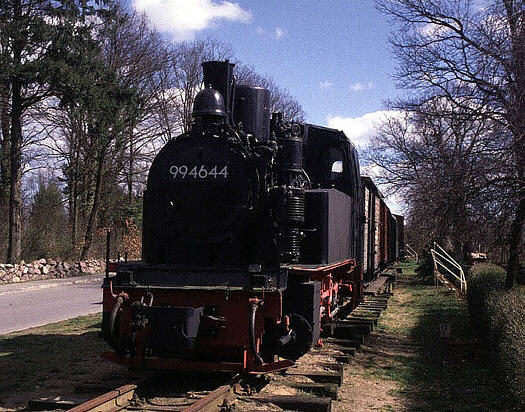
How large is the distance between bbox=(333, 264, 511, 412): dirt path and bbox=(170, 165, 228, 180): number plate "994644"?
2.87m

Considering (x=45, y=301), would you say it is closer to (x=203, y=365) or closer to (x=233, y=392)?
(x=203, y=365)

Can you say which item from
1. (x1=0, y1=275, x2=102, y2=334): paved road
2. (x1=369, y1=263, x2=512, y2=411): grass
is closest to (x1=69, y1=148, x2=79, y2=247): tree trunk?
(x1=0, y1=275, x2=102, y2=334): paved road

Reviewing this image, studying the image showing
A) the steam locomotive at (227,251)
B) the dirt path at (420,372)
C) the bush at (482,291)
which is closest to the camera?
the steam locomotive at (227,251)

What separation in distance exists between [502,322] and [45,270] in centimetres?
1922

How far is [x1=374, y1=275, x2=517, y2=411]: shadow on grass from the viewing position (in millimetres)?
7031

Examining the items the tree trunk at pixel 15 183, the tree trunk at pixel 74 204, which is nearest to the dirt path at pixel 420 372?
the tree trunk at pixel 15 183

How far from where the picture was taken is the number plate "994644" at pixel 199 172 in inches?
295

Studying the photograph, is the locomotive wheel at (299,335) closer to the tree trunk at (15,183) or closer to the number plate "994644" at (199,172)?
the number plate "994644" at (199,172)

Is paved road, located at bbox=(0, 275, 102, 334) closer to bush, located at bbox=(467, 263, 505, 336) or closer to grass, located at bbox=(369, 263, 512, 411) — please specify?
grass, located at bbox=(369, 263, 512, 411)

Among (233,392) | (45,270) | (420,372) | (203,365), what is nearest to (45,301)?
(45,270)

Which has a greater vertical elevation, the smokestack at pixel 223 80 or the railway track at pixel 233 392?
the smokestack at pixel 223 80

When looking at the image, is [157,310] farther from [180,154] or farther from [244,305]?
[180,154]

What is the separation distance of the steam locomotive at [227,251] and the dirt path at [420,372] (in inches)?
35.2

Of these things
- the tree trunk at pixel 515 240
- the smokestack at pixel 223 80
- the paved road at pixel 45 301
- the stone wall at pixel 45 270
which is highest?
the smokestack at pixel 223 80
